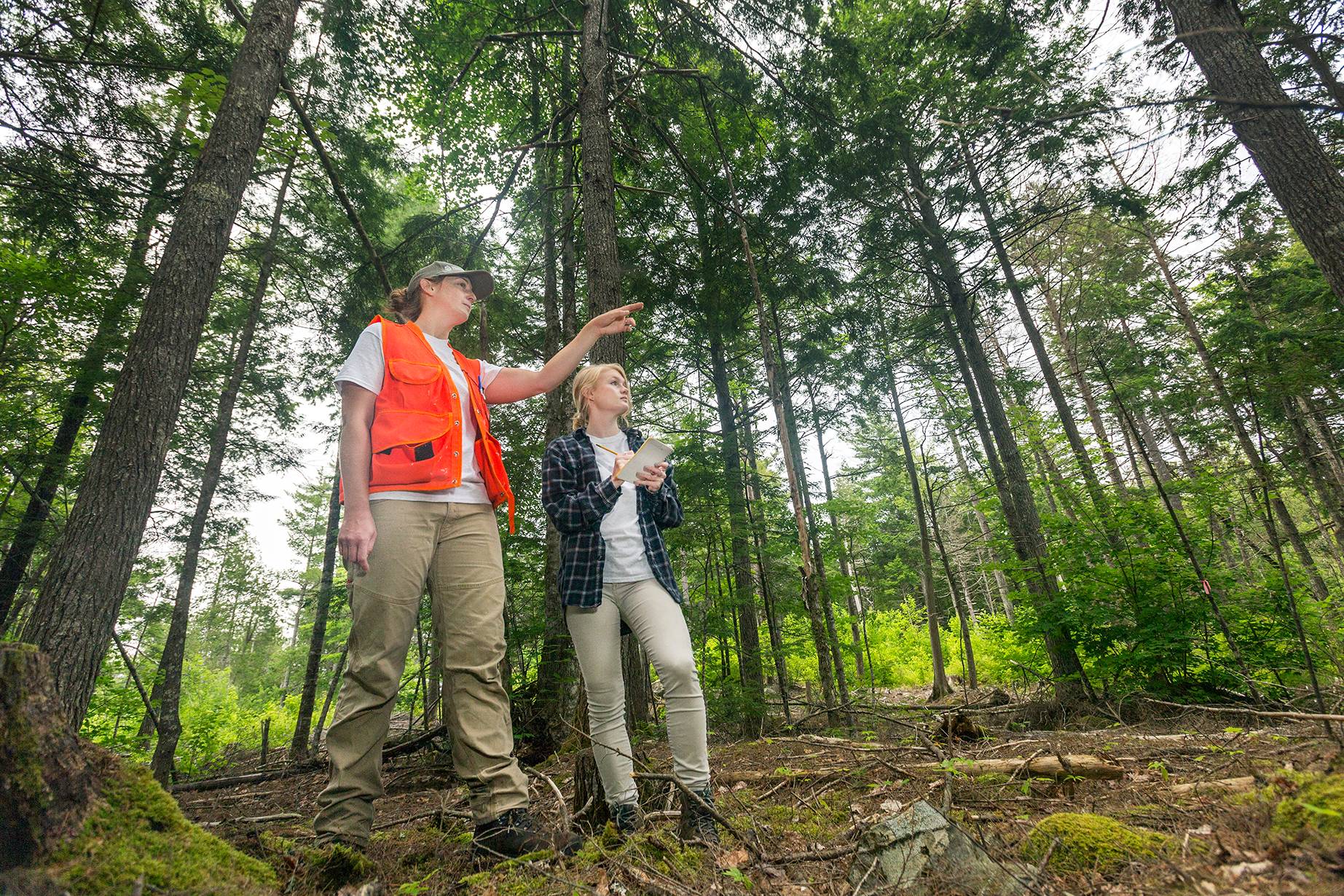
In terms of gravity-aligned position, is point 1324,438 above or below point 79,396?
below

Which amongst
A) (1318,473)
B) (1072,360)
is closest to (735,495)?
(1318,473)

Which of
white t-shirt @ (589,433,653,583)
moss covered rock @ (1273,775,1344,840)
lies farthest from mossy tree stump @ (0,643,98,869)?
moss covered rock @ (1273,775,1344,840)

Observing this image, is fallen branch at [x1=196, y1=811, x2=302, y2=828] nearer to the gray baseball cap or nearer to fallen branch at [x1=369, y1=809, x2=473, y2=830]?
fallen branch at [x1=369, y1=809, x2=473, y2=830]

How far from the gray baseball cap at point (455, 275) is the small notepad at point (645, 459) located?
49.8 inches

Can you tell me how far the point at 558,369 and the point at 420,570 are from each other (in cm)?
123

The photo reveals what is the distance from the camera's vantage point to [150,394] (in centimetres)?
317

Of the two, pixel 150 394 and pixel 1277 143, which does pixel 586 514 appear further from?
pixel 1277 143

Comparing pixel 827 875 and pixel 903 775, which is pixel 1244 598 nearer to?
pixel 903 775

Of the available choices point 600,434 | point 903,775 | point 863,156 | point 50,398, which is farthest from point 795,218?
point 50,398

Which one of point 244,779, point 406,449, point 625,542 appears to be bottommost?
point 244,779

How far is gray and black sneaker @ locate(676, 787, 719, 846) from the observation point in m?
2.20

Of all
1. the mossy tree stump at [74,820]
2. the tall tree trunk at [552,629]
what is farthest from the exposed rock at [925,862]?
the tall tree trunk at [552,629]

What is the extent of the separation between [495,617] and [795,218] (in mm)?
5632

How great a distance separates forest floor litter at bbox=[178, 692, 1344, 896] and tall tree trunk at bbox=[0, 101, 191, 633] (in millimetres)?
7352
